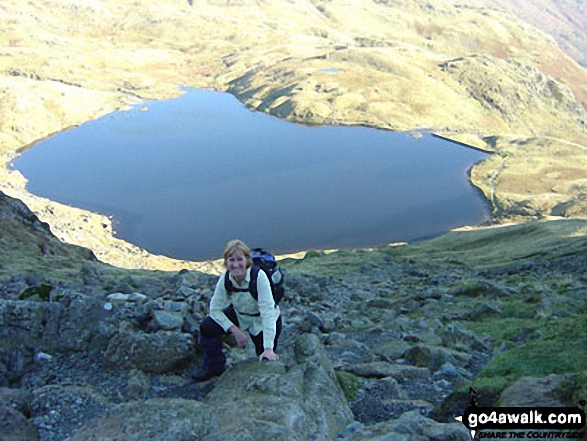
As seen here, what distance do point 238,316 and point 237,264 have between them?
1.62m

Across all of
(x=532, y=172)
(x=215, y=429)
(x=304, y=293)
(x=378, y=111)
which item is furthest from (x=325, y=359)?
(x=378, y=111)

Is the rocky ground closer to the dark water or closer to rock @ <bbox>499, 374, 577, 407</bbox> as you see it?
rock @ <bbox>499, 374, 577, 407</bbox>

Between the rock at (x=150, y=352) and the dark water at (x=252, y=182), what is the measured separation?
69083 mm

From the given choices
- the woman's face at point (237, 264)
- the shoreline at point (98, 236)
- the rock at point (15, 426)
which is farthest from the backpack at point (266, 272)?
the shoreline at point (98, 236)

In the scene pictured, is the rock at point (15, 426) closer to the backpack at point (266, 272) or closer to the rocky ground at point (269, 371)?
the rocky ground at point (269, 371)

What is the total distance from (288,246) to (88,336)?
244 feet

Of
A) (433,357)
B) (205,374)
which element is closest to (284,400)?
(205,374)

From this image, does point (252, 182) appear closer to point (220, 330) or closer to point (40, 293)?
point (40, 293)

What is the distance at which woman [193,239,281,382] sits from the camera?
34.3 ft

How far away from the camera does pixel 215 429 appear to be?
8.50 metres

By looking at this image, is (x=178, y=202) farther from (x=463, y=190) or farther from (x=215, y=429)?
(x=215, y=429)

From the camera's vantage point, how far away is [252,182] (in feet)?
386

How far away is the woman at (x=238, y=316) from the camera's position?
10461mm

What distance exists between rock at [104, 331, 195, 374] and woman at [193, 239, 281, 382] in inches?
28.5
